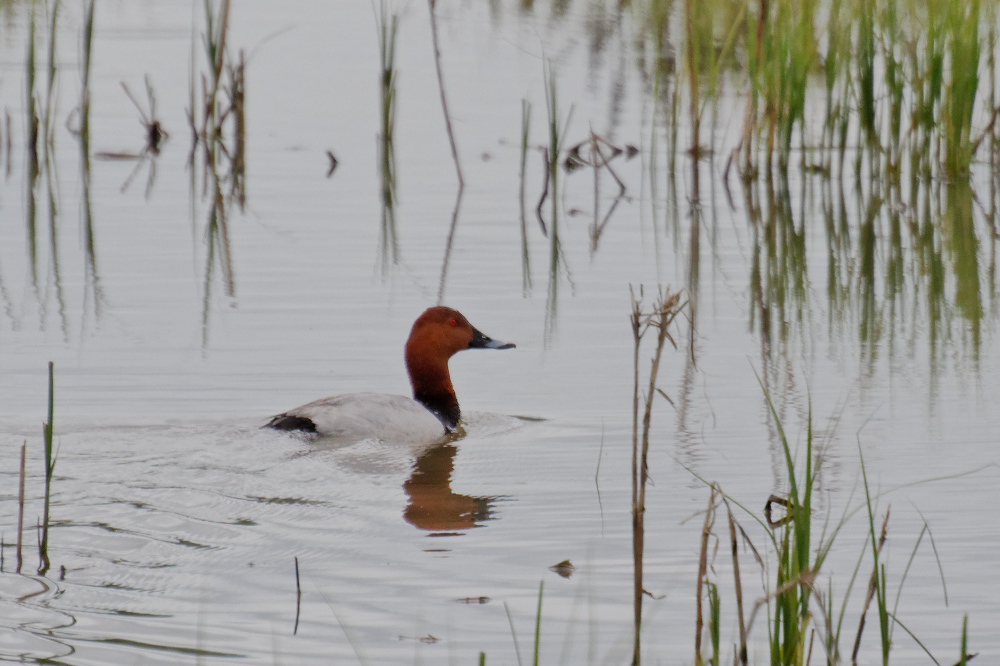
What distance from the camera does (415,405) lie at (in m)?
6.54

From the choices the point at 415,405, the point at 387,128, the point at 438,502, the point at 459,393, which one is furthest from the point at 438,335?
the point at 387,128

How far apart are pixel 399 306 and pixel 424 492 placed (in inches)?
111

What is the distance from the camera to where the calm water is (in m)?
3.95

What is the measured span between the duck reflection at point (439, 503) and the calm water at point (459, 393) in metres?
0.02

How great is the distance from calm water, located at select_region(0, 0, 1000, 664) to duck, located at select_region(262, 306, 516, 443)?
0.32 ft

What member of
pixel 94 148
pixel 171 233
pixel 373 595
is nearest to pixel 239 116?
pixel 94 148

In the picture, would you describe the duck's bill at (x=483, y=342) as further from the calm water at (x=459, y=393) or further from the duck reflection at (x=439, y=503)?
the duck reflection at (x=439, y=503)

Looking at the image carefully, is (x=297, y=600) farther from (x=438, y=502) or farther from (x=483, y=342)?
(x=483, y=342)

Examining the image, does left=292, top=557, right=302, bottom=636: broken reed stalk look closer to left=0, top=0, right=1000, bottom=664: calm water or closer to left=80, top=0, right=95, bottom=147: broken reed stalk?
left=0, top=0, right=1000, bottom=664: calm water

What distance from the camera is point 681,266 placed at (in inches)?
353

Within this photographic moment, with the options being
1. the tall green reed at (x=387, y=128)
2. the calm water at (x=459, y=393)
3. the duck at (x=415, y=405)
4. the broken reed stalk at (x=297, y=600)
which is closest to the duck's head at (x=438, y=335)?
the duck at (x=415, y=405)

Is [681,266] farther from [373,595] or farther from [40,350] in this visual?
[373,595]

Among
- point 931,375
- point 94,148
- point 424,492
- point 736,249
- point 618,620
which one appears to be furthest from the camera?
point 94,148

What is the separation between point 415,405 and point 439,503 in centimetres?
134
